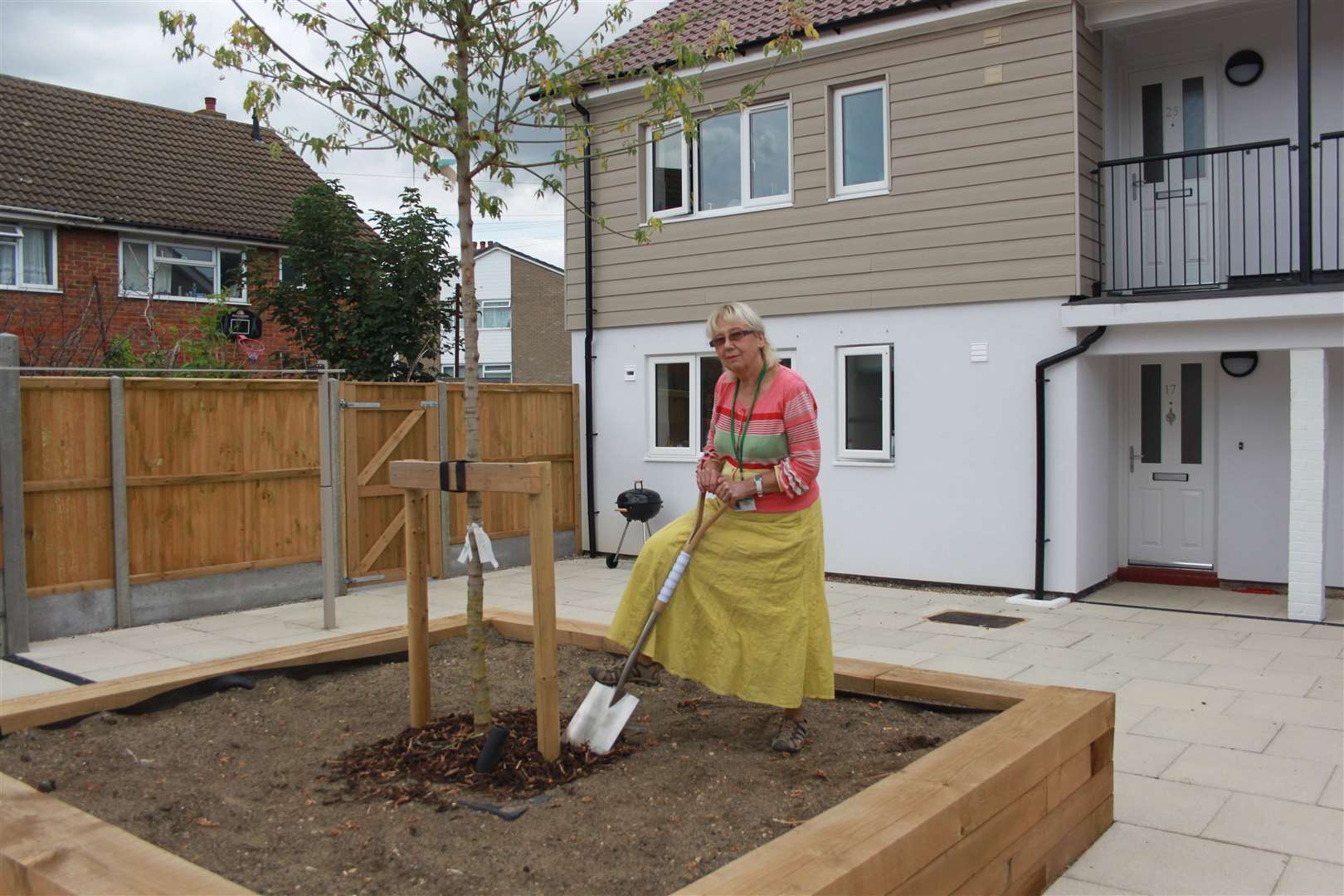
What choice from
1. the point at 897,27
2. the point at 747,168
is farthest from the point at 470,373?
the point at 747,168

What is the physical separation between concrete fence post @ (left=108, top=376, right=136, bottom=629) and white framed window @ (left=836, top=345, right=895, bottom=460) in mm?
6302

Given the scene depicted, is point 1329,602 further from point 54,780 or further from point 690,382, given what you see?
point 54,780

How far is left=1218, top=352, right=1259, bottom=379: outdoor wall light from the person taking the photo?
934cm

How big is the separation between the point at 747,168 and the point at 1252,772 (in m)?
8.08

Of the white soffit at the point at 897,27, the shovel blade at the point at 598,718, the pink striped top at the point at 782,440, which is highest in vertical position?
the white soffit at the point at 897,27

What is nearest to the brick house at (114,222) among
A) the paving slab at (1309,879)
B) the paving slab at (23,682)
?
the paving slab at (23,682)

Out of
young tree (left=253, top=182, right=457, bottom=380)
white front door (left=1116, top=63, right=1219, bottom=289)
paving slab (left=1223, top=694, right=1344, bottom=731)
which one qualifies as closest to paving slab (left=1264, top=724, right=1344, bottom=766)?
paving slab (left=1223, top=694, right=1344, bottom=731)

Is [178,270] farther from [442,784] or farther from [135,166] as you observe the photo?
[442,784]

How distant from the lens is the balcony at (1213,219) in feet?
29.4

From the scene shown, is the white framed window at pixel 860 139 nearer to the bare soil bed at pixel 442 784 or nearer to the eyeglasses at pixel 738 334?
the eyeglasses at pixel 738 334

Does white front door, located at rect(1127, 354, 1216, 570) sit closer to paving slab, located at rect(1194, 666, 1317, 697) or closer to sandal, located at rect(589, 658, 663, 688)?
paving slab, located at rect(1194, 666, 1317, 697)

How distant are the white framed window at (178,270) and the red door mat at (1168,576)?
15.0 meters

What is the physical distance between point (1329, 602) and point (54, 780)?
29.9 feet

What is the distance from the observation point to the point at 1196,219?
9.63 m
